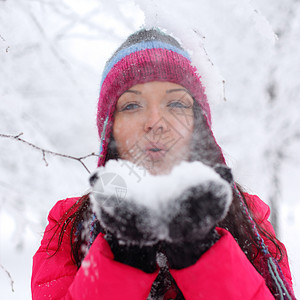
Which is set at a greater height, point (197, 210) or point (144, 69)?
point (144, 69)

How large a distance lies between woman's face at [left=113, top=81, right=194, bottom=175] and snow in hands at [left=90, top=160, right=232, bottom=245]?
0.28 metres

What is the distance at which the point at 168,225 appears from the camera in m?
0.92

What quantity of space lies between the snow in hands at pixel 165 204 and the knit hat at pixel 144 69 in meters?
0.62

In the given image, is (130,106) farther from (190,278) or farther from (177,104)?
(190,278)

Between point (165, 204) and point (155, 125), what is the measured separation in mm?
457

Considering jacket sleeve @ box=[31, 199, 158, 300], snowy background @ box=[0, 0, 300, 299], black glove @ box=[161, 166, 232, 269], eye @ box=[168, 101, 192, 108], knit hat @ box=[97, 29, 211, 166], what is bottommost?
jacket sleeve @ box=[31, 199, 158, 300]

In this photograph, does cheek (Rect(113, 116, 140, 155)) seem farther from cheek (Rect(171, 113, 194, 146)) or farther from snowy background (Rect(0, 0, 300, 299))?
snowy background (Rect(0, 0, 300, 299))

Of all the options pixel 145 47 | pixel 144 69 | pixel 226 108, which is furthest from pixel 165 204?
pixel 226 108

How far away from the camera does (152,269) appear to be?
1051 mm

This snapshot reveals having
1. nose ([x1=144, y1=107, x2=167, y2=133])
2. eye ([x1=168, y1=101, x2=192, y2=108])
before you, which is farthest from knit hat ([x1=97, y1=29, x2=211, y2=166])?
nose ([x1=144, y1=107, x2=167, y2=133])

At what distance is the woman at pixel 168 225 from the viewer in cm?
99

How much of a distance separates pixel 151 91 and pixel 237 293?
1.02 m

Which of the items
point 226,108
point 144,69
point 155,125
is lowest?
point 155,125

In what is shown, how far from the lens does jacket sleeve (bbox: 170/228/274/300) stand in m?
0.98
